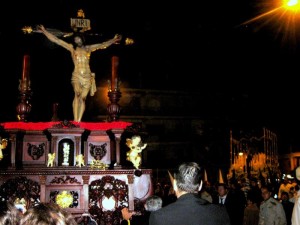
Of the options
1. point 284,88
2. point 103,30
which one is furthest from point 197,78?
point 103,30

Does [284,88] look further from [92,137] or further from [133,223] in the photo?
[133,223]

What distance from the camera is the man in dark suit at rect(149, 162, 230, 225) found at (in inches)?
129

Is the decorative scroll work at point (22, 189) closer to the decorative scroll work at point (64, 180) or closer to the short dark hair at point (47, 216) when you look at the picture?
the decorative scroll work at point (64, 180)

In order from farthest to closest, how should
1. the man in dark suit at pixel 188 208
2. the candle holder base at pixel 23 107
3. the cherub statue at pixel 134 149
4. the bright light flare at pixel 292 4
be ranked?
the candle holder base at pixel 23 107 → the cherub statue at pixel 134 149 → the bright light flare at pixel 292 4 → the man in dark suit at pixel 188 208

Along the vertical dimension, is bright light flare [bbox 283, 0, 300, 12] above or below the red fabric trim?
above

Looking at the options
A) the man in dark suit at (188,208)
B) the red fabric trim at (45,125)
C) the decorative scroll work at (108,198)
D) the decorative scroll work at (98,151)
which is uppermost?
the red fabric trim at (45,125)

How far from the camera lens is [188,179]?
11.3ft

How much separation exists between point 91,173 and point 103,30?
1134 cm

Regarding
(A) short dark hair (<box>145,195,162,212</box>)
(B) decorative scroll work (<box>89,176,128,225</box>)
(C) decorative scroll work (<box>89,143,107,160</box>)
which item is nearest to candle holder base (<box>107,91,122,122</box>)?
(C) decorative scroll work (<box>89,143,107,160</box>)

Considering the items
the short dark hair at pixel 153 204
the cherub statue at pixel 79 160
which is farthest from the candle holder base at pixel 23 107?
the short dark hair at pixel 153 204

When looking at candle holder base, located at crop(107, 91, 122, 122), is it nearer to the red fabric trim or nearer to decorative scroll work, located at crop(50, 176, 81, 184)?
the red fabric trim

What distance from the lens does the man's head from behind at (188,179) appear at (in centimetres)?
343

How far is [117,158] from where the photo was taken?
10203 mm

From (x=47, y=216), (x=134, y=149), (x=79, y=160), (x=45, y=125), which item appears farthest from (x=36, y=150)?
(x=47, y=216)
